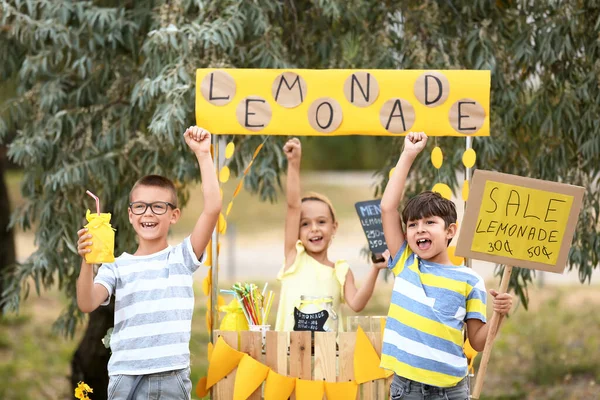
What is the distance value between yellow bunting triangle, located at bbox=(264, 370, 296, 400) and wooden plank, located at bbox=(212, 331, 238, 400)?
17 cm

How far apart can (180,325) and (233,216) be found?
64.6ft

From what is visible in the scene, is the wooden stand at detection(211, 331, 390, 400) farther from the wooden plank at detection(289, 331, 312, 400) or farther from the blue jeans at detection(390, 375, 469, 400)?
the blue jeans at detection(390, 375, 469, 400)

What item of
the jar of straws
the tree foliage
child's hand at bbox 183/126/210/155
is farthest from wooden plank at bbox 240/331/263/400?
the tree foliage

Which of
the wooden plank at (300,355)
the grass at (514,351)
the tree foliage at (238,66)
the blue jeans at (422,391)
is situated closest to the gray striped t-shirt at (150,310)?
the wooden plank at (300,355)

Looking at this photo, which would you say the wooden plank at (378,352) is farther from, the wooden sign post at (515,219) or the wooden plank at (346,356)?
the wooden sign post at (515,219)

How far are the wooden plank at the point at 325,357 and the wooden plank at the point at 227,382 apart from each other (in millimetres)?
371

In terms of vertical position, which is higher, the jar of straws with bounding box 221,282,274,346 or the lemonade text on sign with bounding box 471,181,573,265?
the lemonade text on sign with bounding box 471,181,573,265

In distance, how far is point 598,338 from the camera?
9.90 metres

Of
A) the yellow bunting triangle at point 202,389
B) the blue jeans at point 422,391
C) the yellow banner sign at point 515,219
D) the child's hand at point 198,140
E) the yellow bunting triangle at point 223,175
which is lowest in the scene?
the yellow bunting triangle at point 202,389

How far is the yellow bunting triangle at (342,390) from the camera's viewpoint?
4.10 metres

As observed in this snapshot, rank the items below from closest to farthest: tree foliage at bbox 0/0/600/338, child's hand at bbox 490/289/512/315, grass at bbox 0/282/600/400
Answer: child's hand at bbox 490/289/512/315
tree foliage at bbox 0/0/600/338
grass at bbox 0/282/600/400

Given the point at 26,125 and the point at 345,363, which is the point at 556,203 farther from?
the point at 26,125

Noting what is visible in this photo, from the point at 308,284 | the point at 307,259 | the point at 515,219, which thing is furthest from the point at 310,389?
the point at 515,219

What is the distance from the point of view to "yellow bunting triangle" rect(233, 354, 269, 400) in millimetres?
4098
